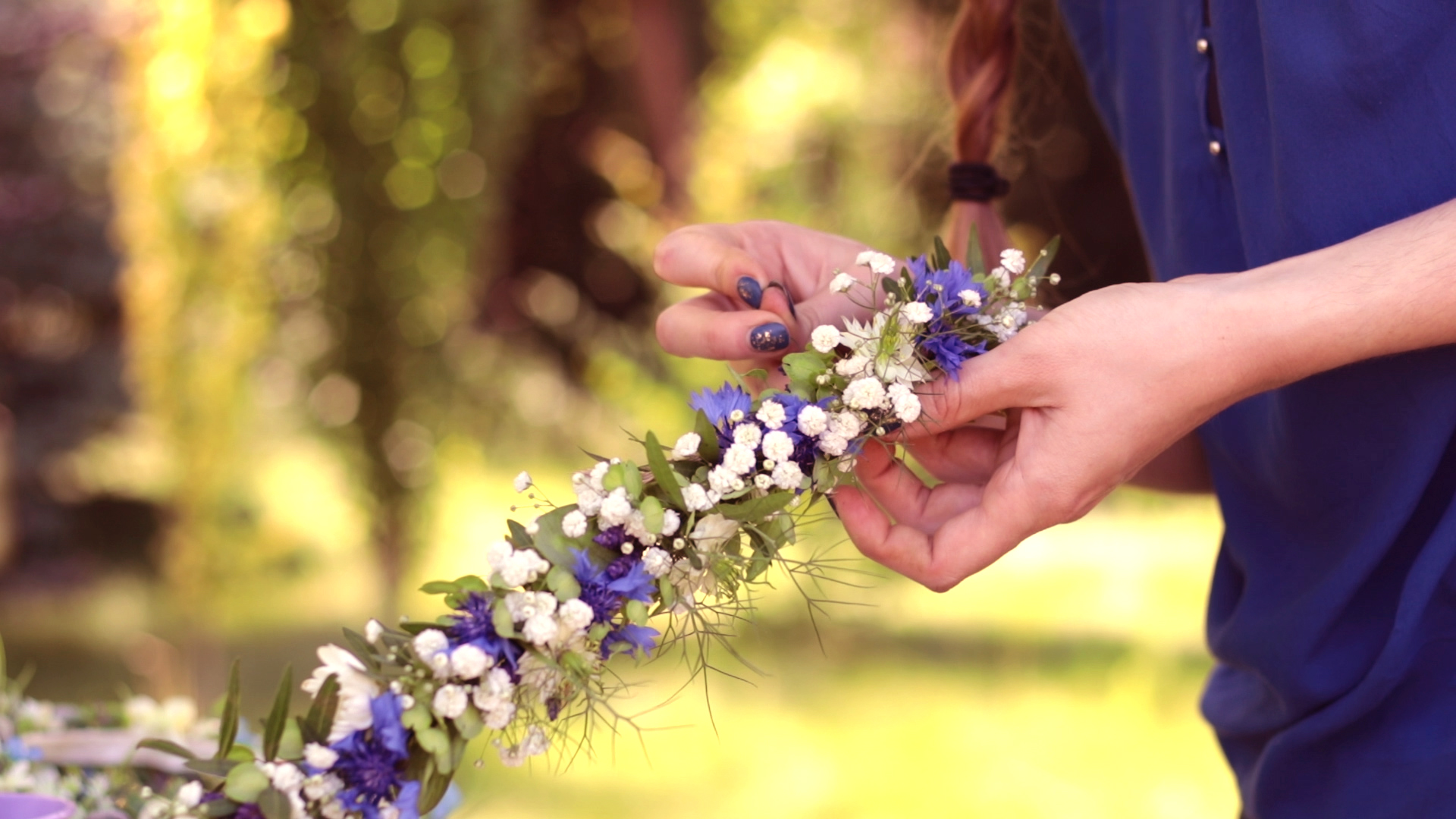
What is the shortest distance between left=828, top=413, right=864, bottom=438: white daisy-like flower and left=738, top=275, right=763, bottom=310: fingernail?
250 mm

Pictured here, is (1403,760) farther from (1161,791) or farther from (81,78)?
(81,78)

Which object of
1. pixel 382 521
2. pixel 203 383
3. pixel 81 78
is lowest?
pixel 382 521

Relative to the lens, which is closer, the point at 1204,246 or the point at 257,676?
the point at 1204,246

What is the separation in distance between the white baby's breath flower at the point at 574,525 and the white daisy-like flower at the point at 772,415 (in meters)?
0.17

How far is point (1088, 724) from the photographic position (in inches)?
167

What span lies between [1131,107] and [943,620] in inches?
163

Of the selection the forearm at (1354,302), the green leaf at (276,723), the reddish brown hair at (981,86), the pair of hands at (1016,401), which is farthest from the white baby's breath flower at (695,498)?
the reddish brown hair at (981,86)

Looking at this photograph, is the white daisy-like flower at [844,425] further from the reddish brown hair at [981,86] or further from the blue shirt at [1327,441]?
the reddish brown hair at [981,86]

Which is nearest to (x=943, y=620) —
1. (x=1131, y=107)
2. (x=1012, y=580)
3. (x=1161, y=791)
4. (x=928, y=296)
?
(x=1012, y=580)

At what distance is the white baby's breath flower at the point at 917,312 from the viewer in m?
0.96

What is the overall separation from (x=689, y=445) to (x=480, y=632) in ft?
0.75

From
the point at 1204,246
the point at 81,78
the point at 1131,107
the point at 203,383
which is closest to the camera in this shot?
the point at 1204,246

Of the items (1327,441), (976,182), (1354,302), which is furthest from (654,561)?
(976,182)

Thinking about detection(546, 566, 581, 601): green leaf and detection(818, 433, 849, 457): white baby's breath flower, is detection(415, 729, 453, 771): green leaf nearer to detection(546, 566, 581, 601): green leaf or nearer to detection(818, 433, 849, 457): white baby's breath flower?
detection(546, 566, 581, 601): green leaf
